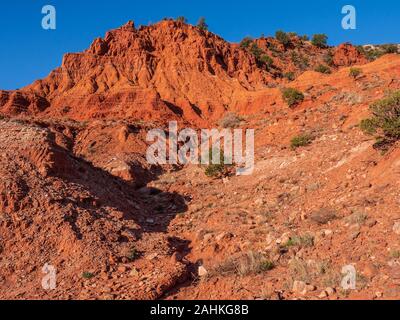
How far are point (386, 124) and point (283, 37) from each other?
4136 cm

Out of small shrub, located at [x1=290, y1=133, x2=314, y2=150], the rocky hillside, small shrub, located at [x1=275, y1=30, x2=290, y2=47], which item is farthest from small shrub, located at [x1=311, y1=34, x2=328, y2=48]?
small shrub, located at [x1=290, y1=133, x2=314, y2=150]

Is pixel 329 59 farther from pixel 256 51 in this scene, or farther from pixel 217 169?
pixel 217 169

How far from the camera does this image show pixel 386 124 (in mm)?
11992

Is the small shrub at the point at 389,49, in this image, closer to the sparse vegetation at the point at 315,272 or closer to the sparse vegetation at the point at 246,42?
the sparse vegetation at the point at 246,42

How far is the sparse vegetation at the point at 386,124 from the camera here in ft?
38.6

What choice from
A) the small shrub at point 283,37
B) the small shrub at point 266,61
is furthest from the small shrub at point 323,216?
the small shrub at point 283,37

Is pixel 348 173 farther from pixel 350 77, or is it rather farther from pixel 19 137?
pixel 350 77

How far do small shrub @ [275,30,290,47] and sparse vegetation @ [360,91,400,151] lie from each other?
40036mm

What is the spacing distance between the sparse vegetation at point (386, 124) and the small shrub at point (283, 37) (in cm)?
4004

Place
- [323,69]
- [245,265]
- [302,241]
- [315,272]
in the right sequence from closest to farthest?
[315,272], [245,265], [302,241], [323,69]

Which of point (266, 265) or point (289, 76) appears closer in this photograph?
point (266, 265)

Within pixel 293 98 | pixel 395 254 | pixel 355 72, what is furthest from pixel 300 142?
pixel 355 72
